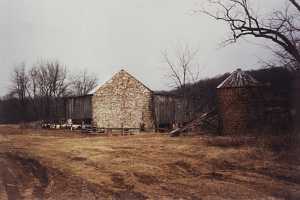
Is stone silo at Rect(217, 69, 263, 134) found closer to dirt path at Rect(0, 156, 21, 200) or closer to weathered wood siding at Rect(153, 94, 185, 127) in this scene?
dirt path at Rect(0, 156, 21, 200)

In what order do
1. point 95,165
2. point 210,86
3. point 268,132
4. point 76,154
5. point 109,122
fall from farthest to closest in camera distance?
point 210,86, point 109,122, point 268,132, point 76,154, point 95,165

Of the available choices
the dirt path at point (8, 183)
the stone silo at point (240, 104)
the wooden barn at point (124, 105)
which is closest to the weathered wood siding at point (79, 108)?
the wooden barn at point (124, 105)

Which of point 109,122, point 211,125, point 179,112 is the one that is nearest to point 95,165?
point 211,125

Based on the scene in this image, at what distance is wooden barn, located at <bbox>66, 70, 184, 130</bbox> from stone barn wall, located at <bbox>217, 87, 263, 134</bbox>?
15.6 meters

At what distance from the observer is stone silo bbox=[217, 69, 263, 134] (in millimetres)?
23547

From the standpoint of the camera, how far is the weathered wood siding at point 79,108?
40.9m

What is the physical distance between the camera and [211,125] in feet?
90.3

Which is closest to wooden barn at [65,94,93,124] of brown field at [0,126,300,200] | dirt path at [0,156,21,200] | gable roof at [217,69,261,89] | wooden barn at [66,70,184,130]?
wooden barn at [66,70,184,130]

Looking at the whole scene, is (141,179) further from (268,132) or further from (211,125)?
(211,125)

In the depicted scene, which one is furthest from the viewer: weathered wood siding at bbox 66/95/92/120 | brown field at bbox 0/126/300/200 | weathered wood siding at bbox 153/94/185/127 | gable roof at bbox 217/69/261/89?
weathered wood siding at bbox 153/94/185/127

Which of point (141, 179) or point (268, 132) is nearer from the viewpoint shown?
point (141, 179)

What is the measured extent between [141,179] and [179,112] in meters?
31.6

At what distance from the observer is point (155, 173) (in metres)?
12.5

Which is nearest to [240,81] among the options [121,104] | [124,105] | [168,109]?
[124,105]
